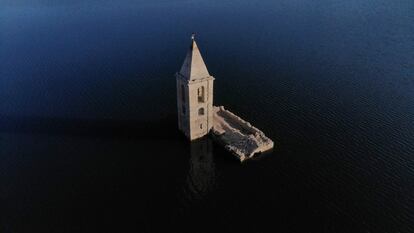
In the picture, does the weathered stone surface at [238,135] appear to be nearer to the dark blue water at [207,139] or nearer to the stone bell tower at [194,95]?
the dark blue water at [207,139]

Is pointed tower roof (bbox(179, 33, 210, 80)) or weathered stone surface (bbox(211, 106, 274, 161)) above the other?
pointed tower roof (bbox(179, 33, 210, 80))

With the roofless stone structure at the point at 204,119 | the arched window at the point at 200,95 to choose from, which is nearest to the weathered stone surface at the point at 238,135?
the roofless stone structure at the point at 204,119

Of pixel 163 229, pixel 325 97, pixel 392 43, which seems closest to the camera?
pixel 163 229

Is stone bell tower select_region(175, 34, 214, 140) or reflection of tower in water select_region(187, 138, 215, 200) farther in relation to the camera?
stone bell tower select_region(175, 34, 214, 140)

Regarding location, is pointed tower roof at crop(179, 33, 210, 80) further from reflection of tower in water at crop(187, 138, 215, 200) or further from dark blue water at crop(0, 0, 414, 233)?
dark blue water at crop(0, 0, 414, 233)

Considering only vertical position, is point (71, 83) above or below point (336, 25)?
below

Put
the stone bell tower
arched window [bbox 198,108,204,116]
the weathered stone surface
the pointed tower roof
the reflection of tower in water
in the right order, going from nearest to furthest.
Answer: the reflection of tower in water, the pointed tower roof, the stone bell tower, the weathered stone surface, arched window [bbox 198,108,204,116]

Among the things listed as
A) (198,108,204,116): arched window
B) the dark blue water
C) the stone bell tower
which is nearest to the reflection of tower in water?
the dark blue water

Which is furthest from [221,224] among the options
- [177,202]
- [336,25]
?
[336,25]

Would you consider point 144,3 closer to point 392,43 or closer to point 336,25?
point 336,25
